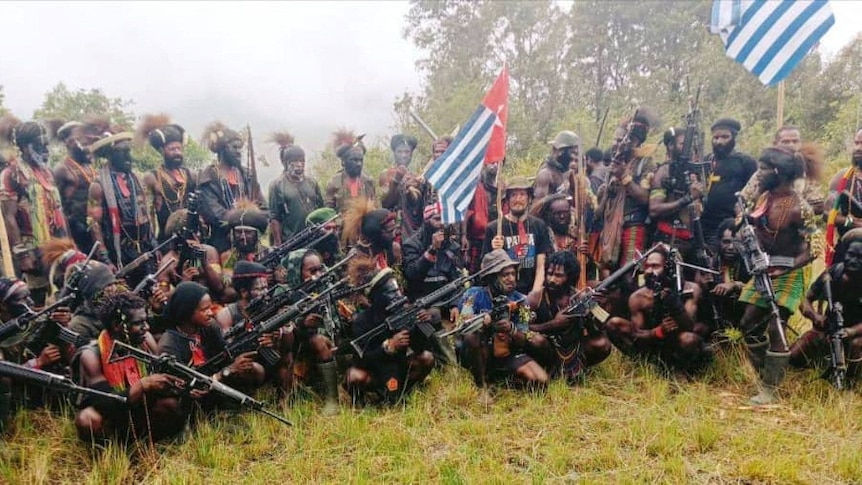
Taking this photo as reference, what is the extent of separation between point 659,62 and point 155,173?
96.2 ft

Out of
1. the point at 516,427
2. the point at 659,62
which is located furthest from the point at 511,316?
the point at 659,62

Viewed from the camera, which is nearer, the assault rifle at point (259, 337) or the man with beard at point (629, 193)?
the assault rifle at point (259, 337)

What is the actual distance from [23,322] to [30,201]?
7.69 feet

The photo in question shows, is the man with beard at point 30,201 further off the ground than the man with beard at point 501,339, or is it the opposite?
the man with beard at point 30,201

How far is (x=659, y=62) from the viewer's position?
30.5m

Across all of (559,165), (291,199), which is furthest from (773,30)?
(291,199)

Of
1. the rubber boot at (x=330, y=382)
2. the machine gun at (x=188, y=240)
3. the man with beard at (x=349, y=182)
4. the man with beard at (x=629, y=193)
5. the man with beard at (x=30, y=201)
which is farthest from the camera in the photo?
the man with beard at (x=349, y=182)

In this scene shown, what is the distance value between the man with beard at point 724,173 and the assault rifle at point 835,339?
1.35 m

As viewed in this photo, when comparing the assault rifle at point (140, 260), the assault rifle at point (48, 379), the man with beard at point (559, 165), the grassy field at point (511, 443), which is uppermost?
the man with beard at point (559, 165)

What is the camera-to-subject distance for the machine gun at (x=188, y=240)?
6.33 m

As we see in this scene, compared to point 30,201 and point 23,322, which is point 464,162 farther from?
point 30,201

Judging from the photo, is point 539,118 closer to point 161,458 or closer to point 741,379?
point 741,379

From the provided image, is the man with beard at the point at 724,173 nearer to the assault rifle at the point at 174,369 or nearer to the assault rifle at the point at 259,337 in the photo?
the assault rifle at the point at 259,337

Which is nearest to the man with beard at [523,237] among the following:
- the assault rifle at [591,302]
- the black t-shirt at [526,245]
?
the black t-shirt at [526,245]
